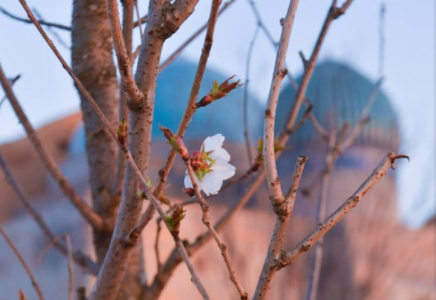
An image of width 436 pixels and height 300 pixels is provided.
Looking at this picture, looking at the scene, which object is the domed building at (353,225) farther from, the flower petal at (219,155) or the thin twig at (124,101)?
the flower petal at (219,155)

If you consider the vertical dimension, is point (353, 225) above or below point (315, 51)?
above

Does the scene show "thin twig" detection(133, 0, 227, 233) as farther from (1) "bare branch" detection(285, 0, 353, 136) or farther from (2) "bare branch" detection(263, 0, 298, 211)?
(1) "bare branch" detection(285, 0, 353, 136)

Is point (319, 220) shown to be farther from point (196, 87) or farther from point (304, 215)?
point (304, 215)

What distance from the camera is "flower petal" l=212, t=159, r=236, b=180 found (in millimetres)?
707

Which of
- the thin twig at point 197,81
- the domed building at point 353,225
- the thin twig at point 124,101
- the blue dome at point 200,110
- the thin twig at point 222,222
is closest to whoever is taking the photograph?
the thin twig at point 197,81

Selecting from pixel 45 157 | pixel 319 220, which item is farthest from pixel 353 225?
pixel 45 157

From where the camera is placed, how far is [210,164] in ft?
2.33

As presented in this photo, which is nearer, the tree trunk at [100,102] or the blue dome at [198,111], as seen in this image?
the tree trunk at [100,102]

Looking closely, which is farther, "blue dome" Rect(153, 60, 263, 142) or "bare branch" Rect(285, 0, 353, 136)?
"blue dome" Rect(153, 60, 263, 142)

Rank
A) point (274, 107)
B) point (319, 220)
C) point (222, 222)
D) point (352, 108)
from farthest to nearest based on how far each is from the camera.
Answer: point (352, 108) → point (319, 220) → point (222, 222) → point (274, 107)

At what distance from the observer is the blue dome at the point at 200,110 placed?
29.1 feet

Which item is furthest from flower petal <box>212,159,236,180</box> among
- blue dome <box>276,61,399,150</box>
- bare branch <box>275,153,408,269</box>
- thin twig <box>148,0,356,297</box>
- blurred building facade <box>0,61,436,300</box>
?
blue dome <box>276,61,399,150</box>

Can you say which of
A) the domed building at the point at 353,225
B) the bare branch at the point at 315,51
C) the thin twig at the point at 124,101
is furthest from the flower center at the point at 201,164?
the domed building at the point at 353,225

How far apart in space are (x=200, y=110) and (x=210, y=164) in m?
8.44
